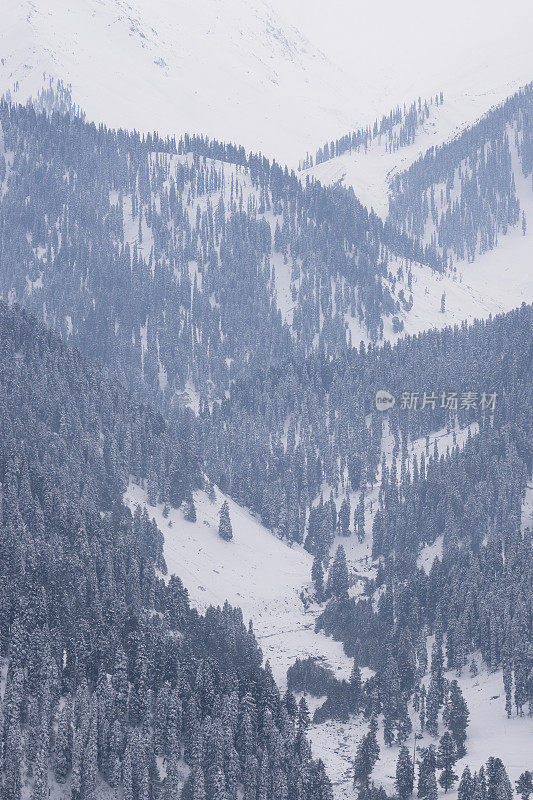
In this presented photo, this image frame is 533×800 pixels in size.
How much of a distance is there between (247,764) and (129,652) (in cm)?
2312

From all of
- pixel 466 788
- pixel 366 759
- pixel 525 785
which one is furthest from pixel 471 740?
pixel 466 788

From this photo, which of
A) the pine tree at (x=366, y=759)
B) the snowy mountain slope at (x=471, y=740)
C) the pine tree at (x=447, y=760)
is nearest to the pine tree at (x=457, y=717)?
the snowy mountain slope at (x=471, y=740)

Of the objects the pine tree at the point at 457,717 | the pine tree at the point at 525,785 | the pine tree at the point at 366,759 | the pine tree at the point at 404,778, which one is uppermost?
the pine tree at the point at 457,717

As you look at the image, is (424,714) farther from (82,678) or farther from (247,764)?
(82,678)

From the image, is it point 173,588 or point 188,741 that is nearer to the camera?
point 188,741

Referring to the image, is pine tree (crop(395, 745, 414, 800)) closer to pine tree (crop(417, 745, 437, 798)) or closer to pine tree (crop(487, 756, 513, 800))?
pine tree (crop(417, 745, 437, 798))

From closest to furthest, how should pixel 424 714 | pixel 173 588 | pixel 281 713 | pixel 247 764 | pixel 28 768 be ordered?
pixel 28 768 → pixel 247 764 → pixel 281 713 → pixel 424 714 → pixel 173 588

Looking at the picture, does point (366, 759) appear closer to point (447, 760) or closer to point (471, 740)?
point (447, 760)

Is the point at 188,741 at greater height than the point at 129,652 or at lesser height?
lesser

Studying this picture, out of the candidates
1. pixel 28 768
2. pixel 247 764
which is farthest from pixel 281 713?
pixel 28 768

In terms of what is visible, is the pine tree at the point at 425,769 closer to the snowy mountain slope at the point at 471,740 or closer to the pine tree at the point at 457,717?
the snowy mountain slope at the point at 471,740

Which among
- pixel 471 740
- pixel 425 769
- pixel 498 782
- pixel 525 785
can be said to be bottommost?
pixel 525 785

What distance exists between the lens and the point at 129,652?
6339 inches

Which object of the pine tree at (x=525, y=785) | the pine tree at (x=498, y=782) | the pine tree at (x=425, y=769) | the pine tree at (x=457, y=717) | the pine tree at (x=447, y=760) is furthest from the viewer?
the pine tree at (x=457, y=717)
